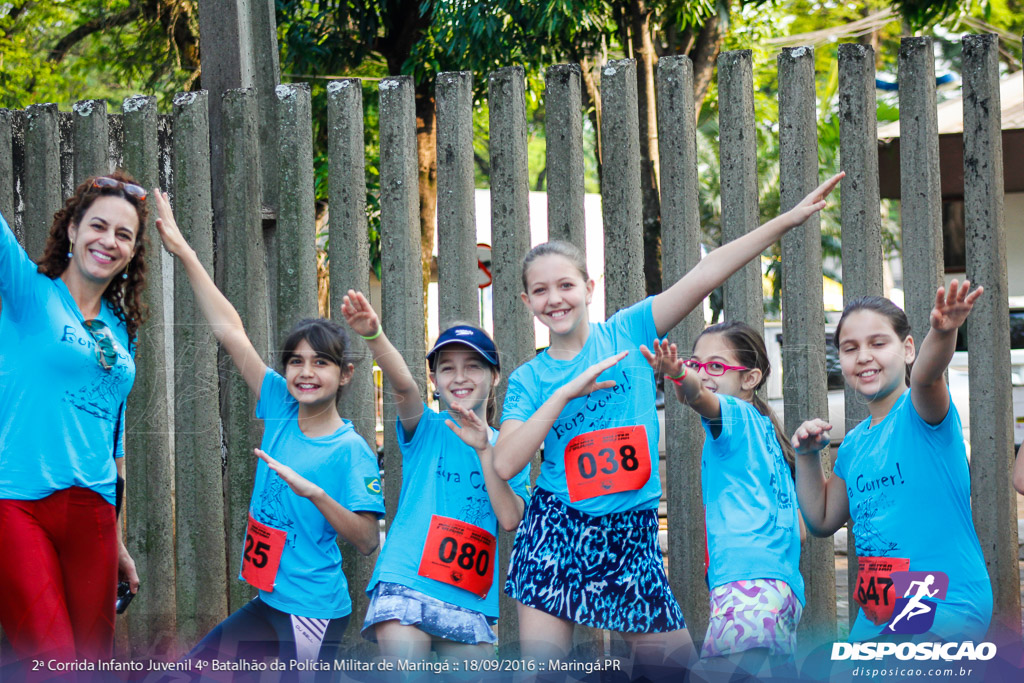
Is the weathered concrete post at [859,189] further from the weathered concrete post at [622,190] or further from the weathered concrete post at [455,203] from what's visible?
the weathered concrete post at [455,203]

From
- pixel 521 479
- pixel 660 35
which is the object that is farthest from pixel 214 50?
pixel 660 35

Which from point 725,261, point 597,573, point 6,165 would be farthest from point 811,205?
point 6,165

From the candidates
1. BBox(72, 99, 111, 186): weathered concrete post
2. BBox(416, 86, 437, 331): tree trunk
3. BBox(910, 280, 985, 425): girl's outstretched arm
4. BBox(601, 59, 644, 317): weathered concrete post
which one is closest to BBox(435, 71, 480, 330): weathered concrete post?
BBox(601, 59, 644, 317): weathered concrete post

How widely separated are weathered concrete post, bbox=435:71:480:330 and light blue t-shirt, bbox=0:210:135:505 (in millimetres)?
1127

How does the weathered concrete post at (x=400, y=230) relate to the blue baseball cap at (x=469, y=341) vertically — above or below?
above

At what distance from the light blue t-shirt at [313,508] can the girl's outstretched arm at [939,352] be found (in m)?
1.57

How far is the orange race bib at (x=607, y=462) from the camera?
2.76 meters

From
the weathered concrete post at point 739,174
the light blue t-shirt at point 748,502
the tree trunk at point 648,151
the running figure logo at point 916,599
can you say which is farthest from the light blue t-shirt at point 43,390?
the tree trunk at point 648,151

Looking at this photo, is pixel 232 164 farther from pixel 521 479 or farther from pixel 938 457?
pixel 938 457

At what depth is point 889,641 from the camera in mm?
2541

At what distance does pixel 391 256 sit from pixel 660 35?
8.25m

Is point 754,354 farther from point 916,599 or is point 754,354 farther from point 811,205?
point 916,599

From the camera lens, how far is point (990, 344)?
3043mm

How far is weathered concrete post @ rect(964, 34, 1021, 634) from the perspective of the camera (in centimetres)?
303
